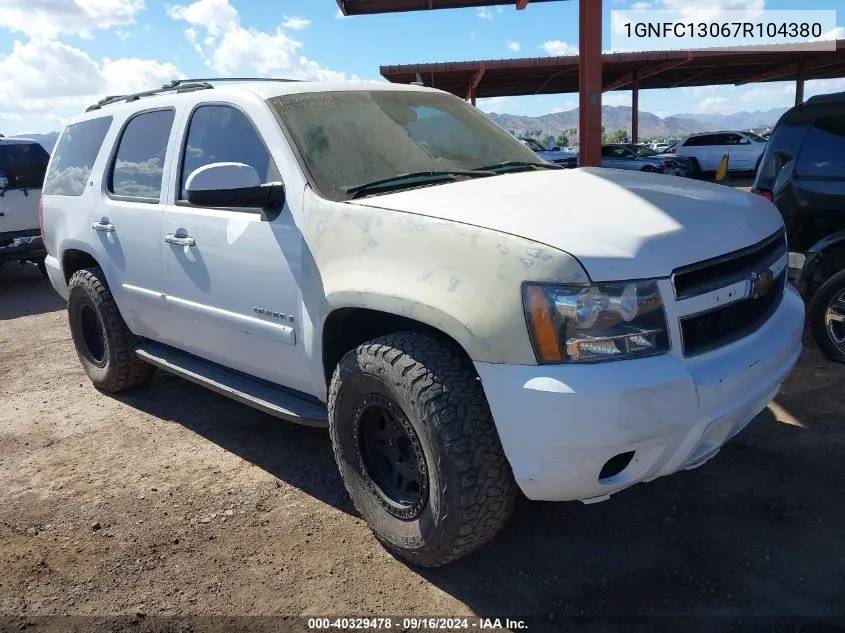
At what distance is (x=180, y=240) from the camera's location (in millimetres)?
3617

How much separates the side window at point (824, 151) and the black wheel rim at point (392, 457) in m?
4.01

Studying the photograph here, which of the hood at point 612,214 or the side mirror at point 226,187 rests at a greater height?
the side mirror at point 226,187

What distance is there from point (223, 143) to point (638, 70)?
27873 mm

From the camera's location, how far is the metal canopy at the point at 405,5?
1127cm

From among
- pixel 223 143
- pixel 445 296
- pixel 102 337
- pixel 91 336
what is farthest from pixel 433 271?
pixel 91 336

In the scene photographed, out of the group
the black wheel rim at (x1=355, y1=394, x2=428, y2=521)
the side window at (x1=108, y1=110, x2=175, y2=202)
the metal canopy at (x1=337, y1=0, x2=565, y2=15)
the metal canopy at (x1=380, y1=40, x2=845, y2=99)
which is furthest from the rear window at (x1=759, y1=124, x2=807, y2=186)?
the metal canopy at (x1=380, y1=40, x2=845, y2=99)

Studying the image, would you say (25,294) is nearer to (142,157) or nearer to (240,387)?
(142,157)

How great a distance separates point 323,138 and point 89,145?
243 centimetres

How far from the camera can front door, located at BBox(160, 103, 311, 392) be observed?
3.09 m

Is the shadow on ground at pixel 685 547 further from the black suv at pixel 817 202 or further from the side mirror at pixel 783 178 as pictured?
the side mirror at pixel 783 178

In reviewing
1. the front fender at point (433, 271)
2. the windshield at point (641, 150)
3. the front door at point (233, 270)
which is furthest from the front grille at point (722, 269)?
the windshield at point (641, 150)

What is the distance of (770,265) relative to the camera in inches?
111

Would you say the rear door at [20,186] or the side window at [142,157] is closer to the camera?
the side window at [142,157]

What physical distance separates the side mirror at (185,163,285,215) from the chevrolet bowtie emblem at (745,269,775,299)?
1957mm
